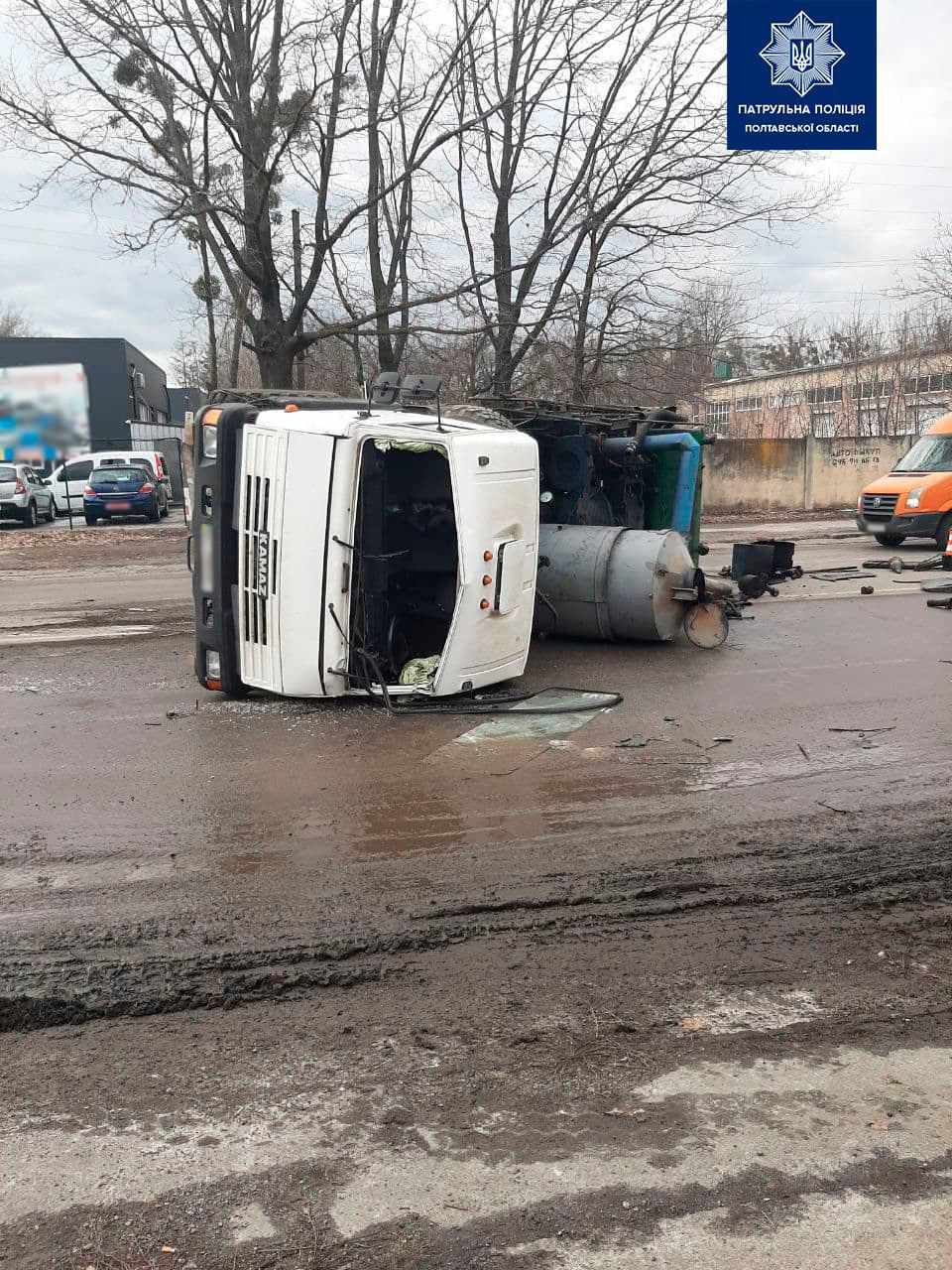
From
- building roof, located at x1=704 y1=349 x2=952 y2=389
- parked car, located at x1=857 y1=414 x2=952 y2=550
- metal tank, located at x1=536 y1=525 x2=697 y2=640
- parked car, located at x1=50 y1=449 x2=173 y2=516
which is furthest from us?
building roof, located at x1=704 y1=349 x2=952 y2=389

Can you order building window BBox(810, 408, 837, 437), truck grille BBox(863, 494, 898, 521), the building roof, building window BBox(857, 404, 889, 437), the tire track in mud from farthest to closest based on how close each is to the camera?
building window BBox(810, 408, 837, 437) < building window BBox(857, 404, 889, 437) < the building roof < truck grille BBox(863, 494, 898, 521) < the tire track in mud

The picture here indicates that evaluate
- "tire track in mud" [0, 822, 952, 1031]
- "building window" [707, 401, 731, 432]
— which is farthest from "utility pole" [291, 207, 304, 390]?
"building window" [707, 401, 731, 432]

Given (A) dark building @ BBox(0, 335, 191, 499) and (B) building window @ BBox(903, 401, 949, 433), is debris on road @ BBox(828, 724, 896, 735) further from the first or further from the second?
(B) building window @ BBox(903, 401, 949, 433)

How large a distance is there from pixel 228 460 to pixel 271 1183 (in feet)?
18.1

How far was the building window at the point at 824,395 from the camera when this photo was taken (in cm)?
6275

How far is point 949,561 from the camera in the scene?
50.4ft

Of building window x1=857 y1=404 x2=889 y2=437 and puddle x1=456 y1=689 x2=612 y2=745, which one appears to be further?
building window x1=857 y1=404 x2=889 y2=437

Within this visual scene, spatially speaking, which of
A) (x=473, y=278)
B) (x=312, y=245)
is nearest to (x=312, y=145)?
(x=312, y=245)

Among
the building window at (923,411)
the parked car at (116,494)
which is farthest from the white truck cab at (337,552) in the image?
the building window at (923,411)

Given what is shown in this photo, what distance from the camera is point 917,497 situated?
1759 centimetres

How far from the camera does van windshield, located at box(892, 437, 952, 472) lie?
18000 millimetres

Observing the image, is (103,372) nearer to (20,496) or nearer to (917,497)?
(20,496)

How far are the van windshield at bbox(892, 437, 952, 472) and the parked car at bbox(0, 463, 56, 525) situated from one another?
19551 millimetres

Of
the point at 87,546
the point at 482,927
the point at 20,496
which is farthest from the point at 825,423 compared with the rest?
the point at 482,927
